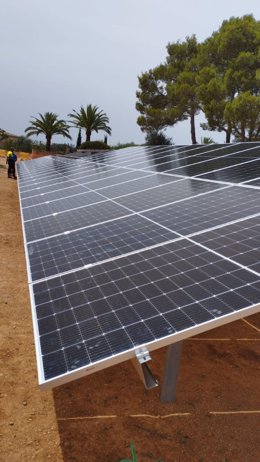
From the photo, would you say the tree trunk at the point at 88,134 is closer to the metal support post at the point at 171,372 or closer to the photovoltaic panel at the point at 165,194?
the photovoltaic panel at the point at 165,194

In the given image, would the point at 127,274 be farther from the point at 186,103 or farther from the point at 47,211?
the point at 186,103

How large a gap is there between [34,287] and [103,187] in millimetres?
8029

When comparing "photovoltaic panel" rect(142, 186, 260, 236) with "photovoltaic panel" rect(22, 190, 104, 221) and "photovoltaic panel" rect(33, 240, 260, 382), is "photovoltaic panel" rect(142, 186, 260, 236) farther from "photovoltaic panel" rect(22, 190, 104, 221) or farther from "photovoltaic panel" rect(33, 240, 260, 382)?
"photovoltaic panel" rect(22, 190, 104, 221)

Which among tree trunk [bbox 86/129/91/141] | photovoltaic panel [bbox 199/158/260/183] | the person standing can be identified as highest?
tree trunk [bbox 86/129/91/141]

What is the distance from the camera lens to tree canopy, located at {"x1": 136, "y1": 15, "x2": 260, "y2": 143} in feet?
123

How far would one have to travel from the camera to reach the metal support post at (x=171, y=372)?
223 inches

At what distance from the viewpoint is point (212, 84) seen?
125 feet

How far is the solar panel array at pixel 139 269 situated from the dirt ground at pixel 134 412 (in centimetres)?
232

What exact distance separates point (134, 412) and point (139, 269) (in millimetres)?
2713

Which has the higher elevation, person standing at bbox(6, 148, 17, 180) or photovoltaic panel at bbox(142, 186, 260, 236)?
person standing at bbox(6, 148, 17, 180)

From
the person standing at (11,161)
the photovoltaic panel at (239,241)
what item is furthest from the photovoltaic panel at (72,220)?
the person standing at (11,161)

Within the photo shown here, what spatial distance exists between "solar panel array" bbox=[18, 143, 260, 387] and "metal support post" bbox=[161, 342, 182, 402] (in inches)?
52.5

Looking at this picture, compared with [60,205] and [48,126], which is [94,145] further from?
[60,205]

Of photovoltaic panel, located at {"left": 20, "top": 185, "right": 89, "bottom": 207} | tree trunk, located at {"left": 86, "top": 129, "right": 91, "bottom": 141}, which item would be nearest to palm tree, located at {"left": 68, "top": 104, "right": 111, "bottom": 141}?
tree trunk, located at {"left": 86, "top": 129, "right": 91, "bottom": 141}
